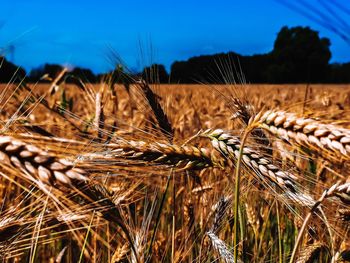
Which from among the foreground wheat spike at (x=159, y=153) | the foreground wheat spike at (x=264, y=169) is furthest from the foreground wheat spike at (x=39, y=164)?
the foreground wheat spike at (x=264, y=169)

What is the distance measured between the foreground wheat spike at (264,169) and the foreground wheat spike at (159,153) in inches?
2.2

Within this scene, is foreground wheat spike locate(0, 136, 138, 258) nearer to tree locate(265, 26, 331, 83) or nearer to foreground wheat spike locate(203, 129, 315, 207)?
foreground wheat spike locate(203, 129, 315, 207)

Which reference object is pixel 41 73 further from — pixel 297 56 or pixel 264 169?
pixel 297 56

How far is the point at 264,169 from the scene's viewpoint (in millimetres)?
1287

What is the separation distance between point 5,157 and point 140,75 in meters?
1.31

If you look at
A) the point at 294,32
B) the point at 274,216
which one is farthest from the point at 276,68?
the point at 274,216

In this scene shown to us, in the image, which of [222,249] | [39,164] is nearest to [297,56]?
[222,249]

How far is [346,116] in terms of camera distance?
1360mm

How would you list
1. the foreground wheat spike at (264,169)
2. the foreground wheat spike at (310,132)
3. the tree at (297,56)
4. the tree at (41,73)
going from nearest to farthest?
the foreground wheat spike at (310,132) < the foreground wheat spike at (264,169) < the tree at (41,73) < the tree at (297,56)

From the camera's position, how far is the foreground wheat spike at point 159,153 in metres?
1.30

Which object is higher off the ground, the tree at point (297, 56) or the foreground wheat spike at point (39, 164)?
the foreground wheat spike at point (39, 164)

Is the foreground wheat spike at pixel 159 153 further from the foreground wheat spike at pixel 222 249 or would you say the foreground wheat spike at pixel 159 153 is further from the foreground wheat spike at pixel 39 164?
the foreground wheat spike at pixel 39 164

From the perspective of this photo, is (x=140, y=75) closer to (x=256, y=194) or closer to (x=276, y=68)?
(x=256, y=194)

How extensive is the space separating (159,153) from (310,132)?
35 cm
